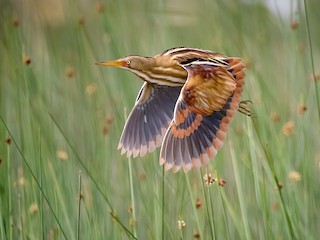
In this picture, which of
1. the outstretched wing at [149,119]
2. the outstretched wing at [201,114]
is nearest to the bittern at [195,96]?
the outstretched wing at [201,114]

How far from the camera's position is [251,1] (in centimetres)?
383

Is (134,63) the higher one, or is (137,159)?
(134,63)

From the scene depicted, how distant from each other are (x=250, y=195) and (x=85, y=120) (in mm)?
851

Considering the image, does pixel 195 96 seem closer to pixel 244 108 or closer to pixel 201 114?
pixel 201 114

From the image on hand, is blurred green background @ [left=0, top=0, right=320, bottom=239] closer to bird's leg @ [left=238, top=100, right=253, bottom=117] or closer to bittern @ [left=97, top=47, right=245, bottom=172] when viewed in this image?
bird's leg @ [left=238, top=100, right=253, bottom=117]

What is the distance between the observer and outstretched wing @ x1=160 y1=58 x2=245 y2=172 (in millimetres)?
1464

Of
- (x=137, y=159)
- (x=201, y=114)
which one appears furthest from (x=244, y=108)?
(x=137, y=159)

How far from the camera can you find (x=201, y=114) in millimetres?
1499

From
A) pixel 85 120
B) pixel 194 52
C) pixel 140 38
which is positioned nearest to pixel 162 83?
pixel 194 52

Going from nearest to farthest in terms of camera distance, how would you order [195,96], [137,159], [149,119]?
[195,96] < [149,119] < [137,159]

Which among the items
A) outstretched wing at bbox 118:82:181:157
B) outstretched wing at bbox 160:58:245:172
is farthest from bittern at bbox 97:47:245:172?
outstretched wing at bbox 118:82:181:157

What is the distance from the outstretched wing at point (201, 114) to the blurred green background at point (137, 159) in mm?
173

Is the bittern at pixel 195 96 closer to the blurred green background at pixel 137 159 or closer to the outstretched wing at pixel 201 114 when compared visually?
the outstretched wing at pixel 201 114

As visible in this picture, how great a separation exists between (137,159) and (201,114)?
1.29 metres
